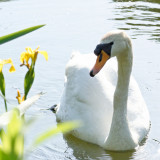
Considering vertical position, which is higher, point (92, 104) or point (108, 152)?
point (92, 104)

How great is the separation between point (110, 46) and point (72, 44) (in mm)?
4488

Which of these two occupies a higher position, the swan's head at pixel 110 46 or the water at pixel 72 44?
the swan's head at pixel 110 46

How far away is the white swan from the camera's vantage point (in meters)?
4.79

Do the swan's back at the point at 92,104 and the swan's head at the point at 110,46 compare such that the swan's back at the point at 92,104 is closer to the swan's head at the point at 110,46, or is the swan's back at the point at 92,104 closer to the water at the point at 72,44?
the water at the point at 72,44

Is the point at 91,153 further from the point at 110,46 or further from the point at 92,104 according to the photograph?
the point at 110,46

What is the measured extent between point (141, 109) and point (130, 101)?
0.56ft

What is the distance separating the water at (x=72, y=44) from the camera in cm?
534

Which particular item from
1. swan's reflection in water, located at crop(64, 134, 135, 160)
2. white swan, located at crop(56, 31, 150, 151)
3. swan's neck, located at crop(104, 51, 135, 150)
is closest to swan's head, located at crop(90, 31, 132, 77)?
white swan, located at crop(56, 31, 150, 151)

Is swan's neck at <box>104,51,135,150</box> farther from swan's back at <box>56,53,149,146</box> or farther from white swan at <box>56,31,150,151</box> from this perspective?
swan's back at <box>56,53,149,146</box>

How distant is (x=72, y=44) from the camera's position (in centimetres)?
905

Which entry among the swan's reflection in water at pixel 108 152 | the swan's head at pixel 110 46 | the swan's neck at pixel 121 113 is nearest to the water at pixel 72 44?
the swan's reflection in water at pixel 108 152

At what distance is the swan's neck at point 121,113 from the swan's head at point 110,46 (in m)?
0.13

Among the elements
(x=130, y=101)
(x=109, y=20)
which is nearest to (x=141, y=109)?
(x=130, y=101)

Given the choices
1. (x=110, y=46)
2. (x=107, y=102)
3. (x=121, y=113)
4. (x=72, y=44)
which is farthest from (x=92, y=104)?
(x=72, y=44)
